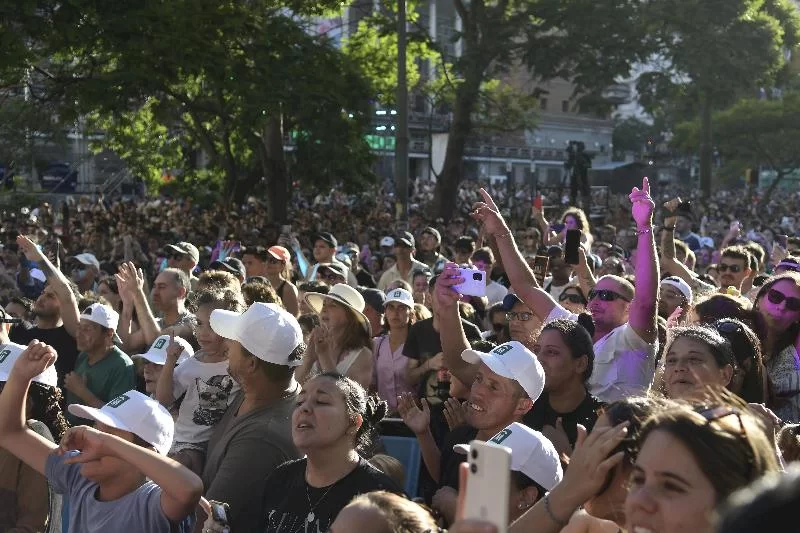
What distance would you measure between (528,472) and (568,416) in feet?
4.38

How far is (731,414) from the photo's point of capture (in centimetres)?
271

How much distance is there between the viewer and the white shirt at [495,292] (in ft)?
32.2

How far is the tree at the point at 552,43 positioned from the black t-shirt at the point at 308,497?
1900 cm

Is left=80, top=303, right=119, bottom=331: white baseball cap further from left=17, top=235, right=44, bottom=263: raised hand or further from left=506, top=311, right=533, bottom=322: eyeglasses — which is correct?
left=506, top=311, right=533, bottom=322: eyeglasses

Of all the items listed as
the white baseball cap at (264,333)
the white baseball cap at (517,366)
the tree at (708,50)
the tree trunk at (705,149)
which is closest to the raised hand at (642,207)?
the white baseball cap at (517,366)

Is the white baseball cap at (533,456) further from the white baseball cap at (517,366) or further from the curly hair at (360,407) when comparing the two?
the white baseball cap at (517,366)

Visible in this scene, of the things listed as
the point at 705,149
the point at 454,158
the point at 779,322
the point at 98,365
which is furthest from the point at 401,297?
the point at 705,149

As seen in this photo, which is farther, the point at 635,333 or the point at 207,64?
the point at 207,64

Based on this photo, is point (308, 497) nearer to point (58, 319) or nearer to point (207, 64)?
point (58, 319)

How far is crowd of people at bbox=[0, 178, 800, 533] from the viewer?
2807 mm

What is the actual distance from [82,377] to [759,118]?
1908 inches

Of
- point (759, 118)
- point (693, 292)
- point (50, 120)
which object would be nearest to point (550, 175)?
point (759, 118)

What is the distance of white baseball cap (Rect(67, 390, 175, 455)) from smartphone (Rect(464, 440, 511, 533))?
2.47 metres

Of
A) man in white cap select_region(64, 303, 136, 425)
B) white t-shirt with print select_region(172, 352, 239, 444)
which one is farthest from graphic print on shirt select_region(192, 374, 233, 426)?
man in white cap select_region(64, 303, 136, 425)
